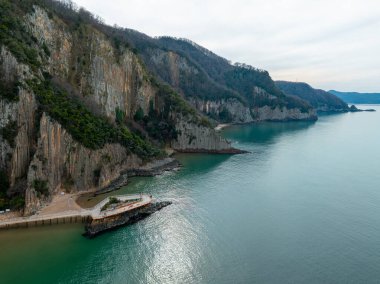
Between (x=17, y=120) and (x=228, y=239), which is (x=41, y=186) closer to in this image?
(x=17, y=120)

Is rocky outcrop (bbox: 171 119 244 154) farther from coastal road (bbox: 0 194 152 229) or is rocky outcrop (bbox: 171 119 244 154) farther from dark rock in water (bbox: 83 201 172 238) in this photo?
coastal road (bbox: 0 194 152 229)

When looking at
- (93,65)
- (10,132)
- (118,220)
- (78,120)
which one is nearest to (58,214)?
(118,220)

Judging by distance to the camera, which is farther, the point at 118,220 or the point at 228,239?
the point at 118,220

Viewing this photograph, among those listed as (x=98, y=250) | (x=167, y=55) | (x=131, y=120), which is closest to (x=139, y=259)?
(x=98, y=250)

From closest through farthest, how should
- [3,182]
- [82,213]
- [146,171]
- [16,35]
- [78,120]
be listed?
[82,213]
[3,182]
[78,120]
[16,35]
[146,171]

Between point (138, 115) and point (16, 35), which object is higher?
point (16, 35)

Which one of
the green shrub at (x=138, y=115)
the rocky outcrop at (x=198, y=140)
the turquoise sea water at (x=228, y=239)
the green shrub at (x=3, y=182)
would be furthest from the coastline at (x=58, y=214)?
the rocky outcrop at (x=198, y=140)
